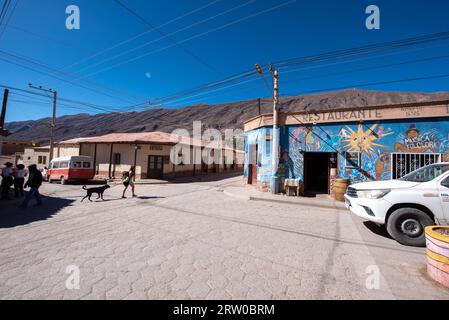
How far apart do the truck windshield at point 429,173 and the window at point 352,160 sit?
4.71 meters

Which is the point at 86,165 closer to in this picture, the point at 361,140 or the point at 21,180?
the point at 21,180

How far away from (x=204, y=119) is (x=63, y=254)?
109 meters

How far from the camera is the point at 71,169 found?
15.8m

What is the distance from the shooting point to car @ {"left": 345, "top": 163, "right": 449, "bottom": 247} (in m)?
Answer: 4.50

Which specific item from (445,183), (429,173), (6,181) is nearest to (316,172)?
(429,173)

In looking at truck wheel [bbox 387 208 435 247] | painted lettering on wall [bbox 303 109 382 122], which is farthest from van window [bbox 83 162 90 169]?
truck wheel [bbox 387 208 435 247]

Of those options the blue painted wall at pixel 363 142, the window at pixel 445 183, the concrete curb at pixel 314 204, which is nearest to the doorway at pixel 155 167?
the blue painted wall at pixel 363 142

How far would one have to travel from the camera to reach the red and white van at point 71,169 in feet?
52.2

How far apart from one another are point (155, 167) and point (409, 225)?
1835 cm

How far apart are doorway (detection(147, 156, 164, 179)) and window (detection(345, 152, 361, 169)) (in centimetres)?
1530

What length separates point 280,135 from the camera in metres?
11.8

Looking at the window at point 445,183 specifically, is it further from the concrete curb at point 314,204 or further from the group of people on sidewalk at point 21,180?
the group of people on sidewalk at point 21,180

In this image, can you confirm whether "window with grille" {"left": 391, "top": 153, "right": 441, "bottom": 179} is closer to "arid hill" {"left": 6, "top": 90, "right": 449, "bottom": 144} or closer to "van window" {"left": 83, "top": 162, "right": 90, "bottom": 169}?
"van window" {"left": 83, "top": 162, "right": 90, "bottom": 169}
